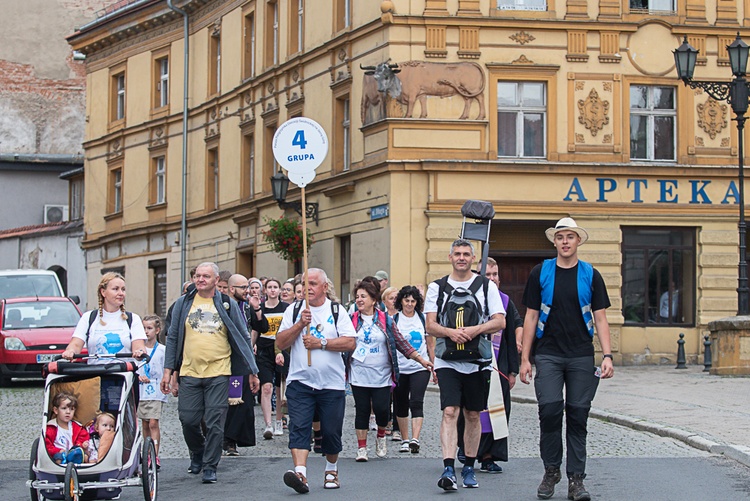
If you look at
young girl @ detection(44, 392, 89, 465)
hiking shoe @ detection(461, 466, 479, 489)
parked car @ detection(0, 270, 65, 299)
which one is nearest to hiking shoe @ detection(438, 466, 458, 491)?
hiking shoe @ detection(461, 466, 479, 489)

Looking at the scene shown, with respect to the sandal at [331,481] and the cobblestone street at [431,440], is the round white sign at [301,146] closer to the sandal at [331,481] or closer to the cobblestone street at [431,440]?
the cobblestone street at [431,440]

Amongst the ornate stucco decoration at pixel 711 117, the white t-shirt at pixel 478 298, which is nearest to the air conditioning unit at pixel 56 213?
the ornate stucco decoration at pixel 711 117

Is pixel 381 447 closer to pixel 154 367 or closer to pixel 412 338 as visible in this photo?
pixel 412 338

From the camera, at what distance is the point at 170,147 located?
40.7 m

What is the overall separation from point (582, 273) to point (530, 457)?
11.4ft

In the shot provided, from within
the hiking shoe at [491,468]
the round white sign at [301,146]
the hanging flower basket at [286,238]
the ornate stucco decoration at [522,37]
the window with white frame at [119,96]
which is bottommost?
the hiking shoe at [491,468]

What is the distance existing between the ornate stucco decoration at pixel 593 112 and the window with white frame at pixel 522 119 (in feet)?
2.60

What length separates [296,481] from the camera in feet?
34.2

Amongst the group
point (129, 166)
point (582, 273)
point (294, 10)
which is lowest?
point (582, 273)

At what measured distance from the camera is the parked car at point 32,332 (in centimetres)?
2466

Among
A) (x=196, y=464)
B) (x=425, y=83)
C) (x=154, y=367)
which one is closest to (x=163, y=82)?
(x=425, y=83)

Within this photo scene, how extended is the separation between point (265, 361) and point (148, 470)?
6042mm

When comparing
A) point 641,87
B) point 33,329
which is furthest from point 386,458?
point 641,87

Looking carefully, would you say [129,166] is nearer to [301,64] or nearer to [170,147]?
[170,147]
